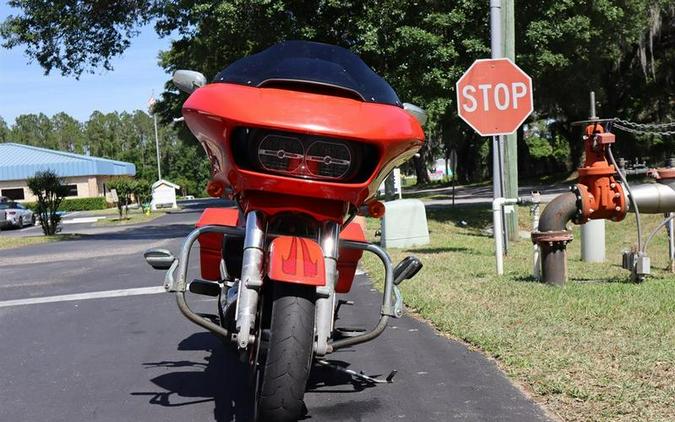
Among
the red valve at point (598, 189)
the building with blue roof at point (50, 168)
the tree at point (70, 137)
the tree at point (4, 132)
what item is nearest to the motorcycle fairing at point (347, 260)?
the red valve at point (598, 189)

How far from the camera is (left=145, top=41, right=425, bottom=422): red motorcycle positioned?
381cm

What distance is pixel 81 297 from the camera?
351 inches

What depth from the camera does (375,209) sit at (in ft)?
15.8

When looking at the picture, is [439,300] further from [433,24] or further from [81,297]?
[433,24]

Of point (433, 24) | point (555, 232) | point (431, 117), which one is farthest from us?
point (431, 117)

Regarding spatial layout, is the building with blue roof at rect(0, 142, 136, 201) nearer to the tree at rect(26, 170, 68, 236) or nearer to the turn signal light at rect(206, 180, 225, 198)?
the tree at rect(26, 170, 68, 236)

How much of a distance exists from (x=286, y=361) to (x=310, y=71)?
158 cm

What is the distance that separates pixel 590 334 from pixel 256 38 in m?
13.7

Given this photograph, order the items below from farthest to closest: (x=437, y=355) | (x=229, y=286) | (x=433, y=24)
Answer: (x=433, y=24)
(x=437, y=355)
(x=229, y=286)

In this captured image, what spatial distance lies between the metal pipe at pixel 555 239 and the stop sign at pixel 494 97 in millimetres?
1807

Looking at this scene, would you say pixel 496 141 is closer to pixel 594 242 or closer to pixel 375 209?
pixel 594 242

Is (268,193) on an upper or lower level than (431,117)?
lower

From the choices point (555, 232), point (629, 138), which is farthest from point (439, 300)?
point (629, 138)

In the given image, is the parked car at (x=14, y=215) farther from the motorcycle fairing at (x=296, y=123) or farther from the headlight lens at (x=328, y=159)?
the headlight lens at (x=328, y=159)
